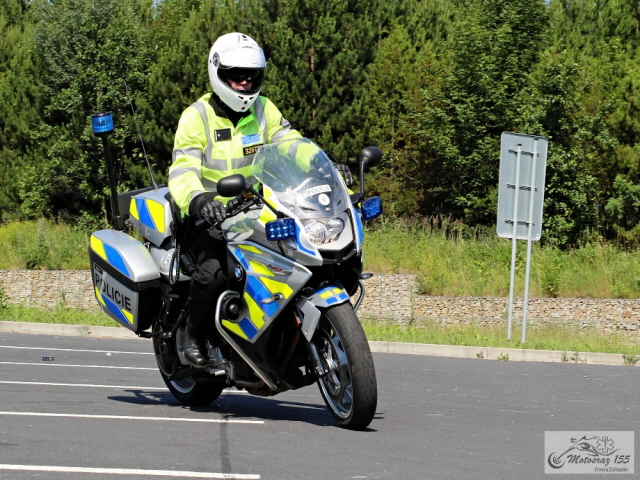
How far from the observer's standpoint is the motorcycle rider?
297 inches

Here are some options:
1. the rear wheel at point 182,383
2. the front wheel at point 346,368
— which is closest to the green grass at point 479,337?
the rear wheel at point 182,383

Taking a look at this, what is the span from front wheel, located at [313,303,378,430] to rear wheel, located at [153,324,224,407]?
1.40 metres

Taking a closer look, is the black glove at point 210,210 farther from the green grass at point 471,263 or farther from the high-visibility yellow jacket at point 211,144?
the green grass at point 471,263

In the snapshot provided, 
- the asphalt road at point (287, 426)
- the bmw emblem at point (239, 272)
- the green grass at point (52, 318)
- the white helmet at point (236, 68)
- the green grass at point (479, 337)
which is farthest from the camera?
the green grass at point (52, 318)

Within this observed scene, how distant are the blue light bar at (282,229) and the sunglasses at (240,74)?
4.50 feet

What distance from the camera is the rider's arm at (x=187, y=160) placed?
7.51 m

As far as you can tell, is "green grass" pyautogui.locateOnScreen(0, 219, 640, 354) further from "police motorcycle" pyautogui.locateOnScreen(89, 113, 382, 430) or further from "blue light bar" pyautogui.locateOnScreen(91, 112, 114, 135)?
"police motorcycle" pyautogui.locateOnScreen(89, 113, 382, 430)

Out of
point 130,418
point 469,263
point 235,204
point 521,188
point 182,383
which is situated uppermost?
point 235,204

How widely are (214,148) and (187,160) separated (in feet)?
0.79

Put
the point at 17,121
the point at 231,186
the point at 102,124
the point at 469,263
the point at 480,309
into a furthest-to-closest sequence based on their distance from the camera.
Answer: the point at 17,121, the point at 469,263, the point at 480,309, the point at 102,124, the point at 231,186

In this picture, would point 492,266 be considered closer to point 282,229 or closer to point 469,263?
point 469,263

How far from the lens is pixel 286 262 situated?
692cm

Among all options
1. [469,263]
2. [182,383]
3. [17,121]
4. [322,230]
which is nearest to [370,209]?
[322,230]

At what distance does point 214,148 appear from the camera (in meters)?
7.81
